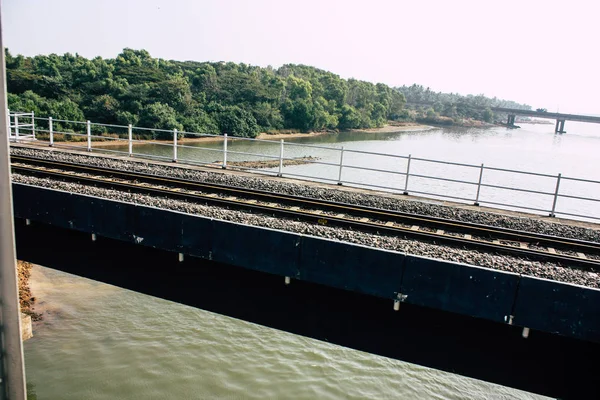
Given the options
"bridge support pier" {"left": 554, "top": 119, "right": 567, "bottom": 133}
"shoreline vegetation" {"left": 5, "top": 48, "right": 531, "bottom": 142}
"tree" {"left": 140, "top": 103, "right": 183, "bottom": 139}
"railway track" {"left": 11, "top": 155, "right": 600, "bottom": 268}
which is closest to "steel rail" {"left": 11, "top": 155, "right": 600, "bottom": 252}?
"railway track" {"left": 11, "top": 155, "right": 600, "bottom": 268}

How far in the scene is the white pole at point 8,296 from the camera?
12.8 feet

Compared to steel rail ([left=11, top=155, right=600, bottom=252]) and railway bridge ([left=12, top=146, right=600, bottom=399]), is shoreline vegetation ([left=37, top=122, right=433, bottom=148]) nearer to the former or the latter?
steel rail ([left=11, top=155, right=600, bottom=252])

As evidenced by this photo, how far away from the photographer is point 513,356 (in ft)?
22.1

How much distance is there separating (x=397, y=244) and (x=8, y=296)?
646cm

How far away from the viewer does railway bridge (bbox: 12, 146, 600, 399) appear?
21.4 ft

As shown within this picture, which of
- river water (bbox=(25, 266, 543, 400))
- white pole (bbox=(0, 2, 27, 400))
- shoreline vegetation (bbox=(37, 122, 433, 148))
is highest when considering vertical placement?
white pole (bbox=(0, 2, 27, 400))

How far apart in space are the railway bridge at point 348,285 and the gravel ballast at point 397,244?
769 mm

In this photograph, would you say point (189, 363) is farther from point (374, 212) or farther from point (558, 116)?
point (558, 116)

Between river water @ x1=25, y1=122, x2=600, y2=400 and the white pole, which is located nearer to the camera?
the white pole

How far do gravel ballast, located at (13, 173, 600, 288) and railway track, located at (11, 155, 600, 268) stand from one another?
47cm

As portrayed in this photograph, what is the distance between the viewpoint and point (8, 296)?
13.2 feet

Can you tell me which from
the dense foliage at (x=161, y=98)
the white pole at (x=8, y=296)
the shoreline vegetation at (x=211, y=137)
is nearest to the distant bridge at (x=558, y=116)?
the shoreline vegetation at (x=211, y=137)

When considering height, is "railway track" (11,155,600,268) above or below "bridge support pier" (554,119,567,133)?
below

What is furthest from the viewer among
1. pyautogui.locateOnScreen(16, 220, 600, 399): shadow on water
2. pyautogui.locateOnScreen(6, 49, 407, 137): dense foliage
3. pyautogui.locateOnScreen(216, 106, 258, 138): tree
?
pyautogui.locateOnScreen(216, 106, 258, 138): tree
